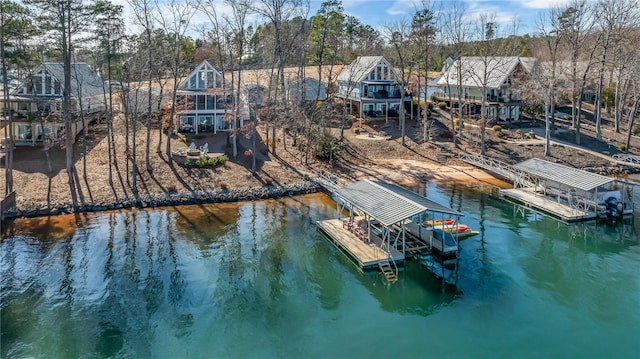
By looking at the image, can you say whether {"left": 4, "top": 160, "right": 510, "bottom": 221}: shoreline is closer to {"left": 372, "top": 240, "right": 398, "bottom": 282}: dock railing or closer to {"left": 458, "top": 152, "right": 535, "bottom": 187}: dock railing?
{"left": 458, "top": 152, "right": 535, "bottom": 187}: dock railing

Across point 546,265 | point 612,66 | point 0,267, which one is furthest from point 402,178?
point 612,66

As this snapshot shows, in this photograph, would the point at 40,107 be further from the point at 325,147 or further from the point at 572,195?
the point at 572,195

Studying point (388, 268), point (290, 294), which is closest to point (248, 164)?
point (388, 268)

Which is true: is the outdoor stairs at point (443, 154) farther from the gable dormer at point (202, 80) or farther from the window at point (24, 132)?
the window at point (24, 132)

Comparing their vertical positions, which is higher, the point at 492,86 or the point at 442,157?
the point at 492,86

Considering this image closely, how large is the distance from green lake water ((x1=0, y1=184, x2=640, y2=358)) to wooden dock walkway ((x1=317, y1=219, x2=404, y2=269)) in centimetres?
54

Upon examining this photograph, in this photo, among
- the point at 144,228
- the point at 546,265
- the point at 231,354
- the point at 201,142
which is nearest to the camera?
the point at 231,354

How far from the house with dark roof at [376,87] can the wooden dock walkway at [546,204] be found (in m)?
20.4

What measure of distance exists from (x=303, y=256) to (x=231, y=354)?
785 centimetres

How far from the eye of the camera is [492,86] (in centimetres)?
4897

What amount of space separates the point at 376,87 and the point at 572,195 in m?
25.6

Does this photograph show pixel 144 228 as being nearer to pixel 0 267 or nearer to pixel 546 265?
pixel 0 267

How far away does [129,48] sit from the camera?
107ft

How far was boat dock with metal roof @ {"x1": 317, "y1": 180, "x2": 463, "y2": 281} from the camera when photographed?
805 inches
